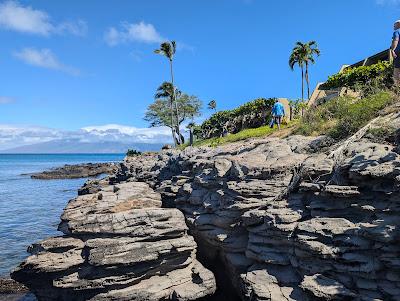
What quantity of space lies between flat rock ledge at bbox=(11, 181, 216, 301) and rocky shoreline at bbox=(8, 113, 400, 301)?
4 centimetres

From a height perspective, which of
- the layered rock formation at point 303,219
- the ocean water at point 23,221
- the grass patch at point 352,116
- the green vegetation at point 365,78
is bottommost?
the ocean water at point 23,221

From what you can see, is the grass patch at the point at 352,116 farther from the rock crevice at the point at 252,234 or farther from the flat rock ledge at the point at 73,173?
the flat rock ledge at the point at 73,173

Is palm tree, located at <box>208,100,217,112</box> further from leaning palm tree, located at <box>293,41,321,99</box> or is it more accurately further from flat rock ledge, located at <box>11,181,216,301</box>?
flat rock ledge, located at <box>11,181,216,301</box>

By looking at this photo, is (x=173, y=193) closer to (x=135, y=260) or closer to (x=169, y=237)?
(x=169, y=237)

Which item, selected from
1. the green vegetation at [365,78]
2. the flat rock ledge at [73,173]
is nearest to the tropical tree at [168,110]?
the flat rock ledge at [73,173]

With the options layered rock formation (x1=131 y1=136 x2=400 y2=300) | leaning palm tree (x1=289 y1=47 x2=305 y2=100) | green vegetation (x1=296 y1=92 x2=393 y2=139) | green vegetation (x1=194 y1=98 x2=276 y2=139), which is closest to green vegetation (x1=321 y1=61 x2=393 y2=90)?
green vegetation (x1=296 y1=92 x2=393 y2=139)

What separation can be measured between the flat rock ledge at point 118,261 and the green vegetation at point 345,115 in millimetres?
7485

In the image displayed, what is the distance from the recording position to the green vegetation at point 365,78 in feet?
66.1

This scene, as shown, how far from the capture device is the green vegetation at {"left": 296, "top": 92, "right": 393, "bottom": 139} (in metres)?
16.0

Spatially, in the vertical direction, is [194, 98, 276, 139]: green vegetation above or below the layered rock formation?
above

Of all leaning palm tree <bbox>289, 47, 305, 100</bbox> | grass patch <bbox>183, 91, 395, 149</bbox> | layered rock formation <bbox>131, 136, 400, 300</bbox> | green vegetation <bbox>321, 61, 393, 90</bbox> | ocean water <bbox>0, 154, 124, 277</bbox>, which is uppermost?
leaning palm tree <bbox>289, 47, 305, 100</bbox>

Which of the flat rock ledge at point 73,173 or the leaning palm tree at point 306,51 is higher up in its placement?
the leaning palm tree at point 306,51

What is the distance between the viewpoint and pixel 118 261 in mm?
13117

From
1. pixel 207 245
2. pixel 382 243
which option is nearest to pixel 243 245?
pixel 207 245
